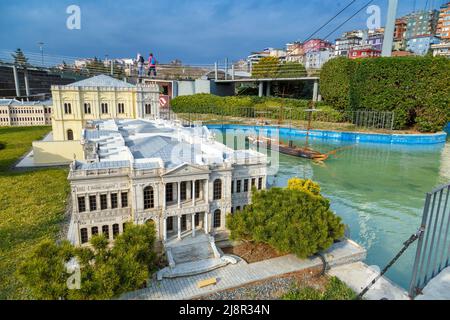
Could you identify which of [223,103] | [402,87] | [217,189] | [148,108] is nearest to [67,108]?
[148,108]

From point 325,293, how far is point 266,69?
98.7 metres

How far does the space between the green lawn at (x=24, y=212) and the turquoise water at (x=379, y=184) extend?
26501 mm

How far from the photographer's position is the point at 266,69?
357 feet

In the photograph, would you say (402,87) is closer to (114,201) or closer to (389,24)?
(389,24)

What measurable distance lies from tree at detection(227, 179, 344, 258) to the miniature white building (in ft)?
10.5

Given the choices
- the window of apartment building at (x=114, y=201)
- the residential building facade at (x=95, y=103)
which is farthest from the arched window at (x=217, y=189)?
the residential building facade at (x=95, y=103)

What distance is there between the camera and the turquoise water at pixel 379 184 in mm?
28609

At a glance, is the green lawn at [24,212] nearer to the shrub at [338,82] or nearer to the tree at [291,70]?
the shrub at [338,82]

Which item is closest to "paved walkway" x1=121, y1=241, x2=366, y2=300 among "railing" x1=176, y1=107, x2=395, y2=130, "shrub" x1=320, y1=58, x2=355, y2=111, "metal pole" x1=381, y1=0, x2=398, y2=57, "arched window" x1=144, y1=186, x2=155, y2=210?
"arched window" x1=144, y1=186, x2=155, y2=210

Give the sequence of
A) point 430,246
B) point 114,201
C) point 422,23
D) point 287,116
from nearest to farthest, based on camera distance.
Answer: point 430,246, point 114,201, point 287,116, point 422,23

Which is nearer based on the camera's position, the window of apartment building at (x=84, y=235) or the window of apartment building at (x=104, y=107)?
the window of apartment building at (x=84, y=235)

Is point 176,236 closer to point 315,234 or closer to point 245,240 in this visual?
point 245,240

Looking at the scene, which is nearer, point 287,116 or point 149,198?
point 149,198

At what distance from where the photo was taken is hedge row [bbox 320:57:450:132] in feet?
215
